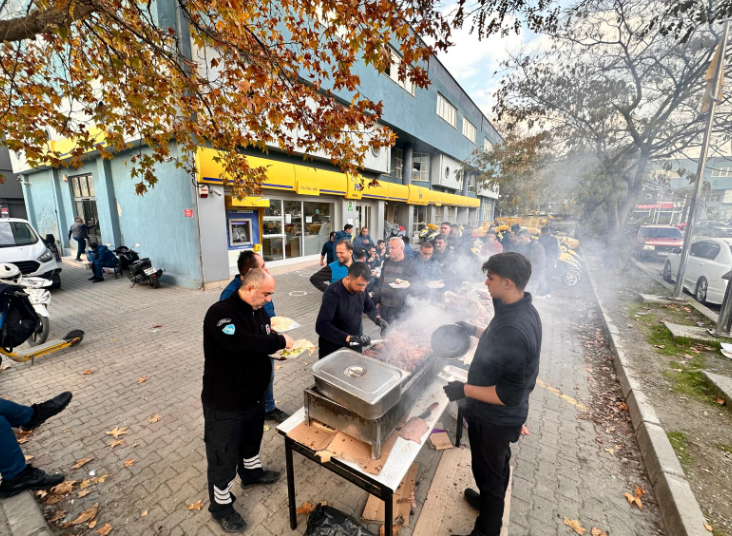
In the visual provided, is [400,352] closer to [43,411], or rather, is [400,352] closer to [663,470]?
[663,470]

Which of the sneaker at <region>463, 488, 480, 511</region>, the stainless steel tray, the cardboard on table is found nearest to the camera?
the stainless steel tray

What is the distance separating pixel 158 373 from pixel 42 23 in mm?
4648

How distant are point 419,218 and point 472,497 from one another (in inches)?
943

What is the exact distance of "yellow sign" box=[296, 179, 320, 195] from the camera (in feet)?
37.2

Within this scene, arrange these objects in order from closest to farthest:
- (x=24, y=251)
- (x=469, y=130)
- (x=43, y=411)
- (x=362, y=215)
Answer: (x=43, y=411), (x=24, y=251), (x=362, y=215), (x=469, y=130)

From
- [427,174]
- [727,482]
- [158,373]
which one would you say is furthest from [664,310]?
[427,174]

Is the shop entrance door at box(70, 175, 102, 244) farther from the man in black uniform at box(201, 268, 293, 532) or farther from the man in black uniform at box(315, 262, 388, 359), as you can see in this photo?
the man in black uniform at box(201, 268, 293, 532)

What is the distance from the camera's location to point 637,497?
294 cm

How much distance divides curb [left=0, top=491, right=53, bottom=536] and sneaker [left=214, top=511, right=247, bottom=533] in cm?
132

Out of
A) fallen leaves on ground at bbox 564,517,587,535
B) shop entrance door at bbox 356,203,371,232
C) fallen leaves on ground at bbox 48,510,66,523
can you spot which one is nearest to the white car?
fallen leaves on ground at bbox 564,517,587,535

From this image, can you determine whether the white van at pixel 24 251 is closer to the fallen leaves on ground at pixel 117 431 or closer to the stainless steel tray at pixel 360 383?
the fallen leaves on ground at pixel 117 431

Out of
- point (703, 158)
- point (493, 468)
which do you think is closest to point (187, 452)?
point (493, 468)

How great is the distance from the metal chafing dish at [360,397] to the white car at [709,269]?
32.5 feet

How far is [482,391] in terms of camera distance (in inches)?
85.1
